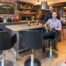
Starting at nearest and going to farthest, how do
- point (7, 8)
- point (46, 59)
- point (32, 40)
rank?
1. point (32, 40)
2. point (46, 59)
3. point (7, 8)

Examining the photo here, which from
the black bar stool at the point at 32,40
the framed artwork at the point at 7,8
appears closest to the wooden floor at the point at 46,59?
the black bar stool at the point at 32,40

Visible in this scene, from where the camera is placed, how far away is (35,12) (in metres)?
13.2

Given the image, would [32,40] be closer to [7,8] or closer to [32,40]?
[32,40]

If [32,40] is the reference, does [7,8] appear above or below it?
above

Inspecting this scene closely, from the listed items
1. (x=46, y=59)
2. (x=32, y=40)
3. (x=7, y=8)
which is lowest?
(x=46, y=59)

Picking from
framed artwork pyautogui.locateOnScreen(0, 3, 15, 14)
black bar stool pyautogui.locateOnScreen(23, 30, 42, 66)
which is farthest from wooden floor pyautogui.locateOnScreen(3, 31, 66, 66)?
framed artwork pyautogui.locateOnScreen(0, 3, 15, 14)

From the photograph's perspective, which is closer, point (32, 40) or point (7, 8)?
point (32, 40)

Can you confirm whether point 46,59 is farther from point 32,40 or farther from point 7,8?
point 7,8

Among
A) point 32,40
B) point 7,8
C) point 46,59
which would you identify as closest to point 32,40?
point 32,40

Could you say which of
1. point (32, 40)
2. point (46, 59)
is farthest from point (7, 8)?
point (32, 40)

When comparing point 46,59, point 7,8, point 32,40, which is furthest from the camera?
point 7,8

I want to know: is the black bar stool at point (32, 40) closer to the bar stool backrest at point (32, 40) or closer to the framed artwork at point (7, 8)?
the bar stool backrest at point (32, 40)

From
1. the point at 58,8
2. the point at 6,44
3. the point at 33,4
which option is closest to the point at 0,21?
the point at 6,44

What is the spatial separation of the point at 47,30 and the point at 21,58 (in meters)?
1.15
